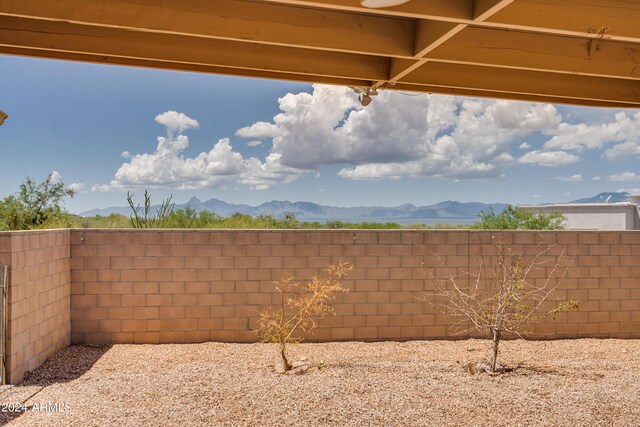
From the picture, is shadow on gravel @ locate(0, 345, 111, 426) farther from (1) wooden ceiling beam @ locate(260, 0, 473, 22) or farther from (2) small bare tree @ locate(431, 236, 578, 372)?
(2) small bare tree @ locate(431, 236, 578, 372)

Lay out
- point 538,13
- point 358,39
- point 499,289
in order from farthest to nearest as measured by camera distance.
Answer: point 499,289 < point 358,39 < point 538,13

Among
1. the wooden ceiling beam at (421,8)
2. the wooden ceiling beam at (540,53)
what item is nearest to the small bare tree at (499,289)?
the wooden ceiling beam at (540,53)

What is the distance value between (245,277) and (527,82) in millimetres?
4197

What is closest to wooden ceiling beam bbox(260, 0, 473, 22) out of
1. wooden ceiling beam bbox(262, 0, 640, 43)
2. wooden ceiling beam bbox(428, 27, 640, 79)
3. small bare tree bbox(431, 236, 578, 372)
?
wooden ceiling beam bbox(262, 0, 640, 43)

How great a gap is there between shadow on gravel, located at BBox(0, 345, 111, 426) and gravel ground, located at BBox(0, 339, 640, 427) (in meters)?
0.01

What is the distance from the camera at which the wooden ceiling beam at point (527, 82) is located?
558 cm

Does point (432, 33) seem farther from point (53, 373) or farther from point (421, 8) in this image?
point (53, 373)

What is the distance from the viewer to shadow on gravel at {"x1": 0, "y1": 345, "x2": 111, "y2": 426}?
17.3 feet

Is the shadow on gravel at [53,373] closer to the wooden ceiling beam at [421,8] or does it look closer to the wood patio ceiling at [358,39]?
the wood patio ceiling at [358,39]

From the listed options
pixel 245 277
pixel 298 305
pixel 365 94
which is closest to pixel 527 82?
pixel 365 94

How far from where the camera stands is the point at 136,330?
26.1ft

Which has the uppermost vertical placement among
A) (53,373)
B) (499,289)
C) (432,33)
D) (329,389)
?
(432,33)

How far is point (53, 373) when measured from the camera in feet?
21.3

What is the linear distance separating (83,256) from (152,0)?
4.58 metres
